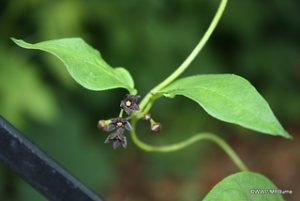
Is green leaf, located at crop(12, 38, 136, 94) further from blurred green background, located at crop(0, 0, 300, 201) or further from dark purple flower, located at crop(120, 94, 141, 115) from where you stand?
blurred green background, located at crop(0, 0, 300, 201)

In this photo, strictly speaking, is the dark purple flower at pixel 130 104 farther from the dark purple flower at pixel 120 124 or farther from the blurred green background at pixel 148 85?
the blurred green background at pixel 148 85

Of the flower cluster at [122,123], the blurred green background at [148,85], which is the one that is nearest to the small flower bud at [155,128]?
the flower cluster at [122,123]

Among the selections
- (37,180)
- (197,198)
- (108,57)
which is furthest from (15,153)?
(197,198)

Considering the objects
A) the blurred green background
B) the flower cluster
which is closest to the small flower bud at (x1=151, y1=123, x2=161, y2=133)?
the flower cluster

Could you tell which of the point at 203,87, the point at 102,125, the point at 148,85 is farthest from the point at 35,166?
the point at 148,85

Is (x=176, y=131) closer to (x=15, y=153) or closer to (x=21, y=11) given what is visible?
(x=21, y=11)

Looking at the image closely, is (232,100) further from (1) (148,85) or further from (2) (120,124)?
(1) (148,85)
